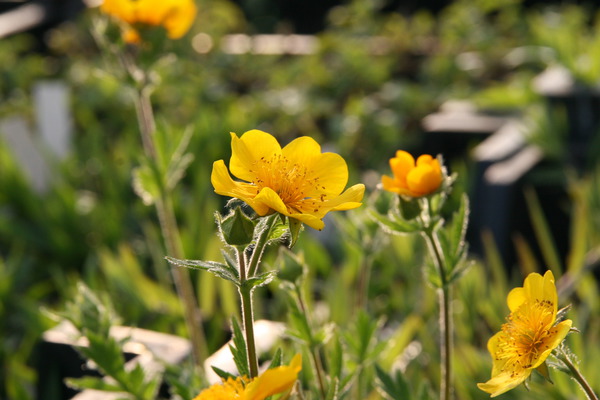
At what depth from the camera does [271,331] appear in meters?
1.07

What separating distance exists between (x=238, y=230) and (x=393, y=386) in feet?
1.02

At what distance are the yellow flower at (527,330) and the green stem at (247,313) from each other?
6.4 inches

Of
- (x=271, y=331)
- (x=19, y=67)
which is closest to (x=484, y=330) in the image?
(x=271, y=331)

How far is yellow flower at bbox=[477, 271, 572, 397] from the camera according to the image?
0.57m

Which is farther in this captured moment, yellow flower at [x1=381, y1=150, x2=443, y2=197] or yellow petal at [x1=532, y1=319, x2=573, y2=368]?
yellow flower at [x1=381, y1=150, x2=443, y2=197]

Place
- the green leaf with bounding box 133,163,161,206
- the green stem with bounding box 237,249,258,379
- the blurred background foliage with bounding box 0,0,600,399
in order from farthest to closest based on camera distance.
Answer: the blurred background foliage with bounding box 0,0,600,399, the green leaf with bounding box 133,163,161,206, the green stem with bounding box 237,249,258,379

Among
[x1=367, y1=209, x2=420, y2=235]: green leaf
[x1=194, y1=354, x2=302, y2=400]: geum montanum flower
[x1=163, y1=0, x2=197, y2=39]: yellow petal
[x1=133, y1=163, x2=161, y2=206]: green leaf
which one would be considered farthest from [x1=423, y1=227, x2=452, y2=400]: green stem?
[x1=163, y1=0, x2=197, y2=39]: yellow petal

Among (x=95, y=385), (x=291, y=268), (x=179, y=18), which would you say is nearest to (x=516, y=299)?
(x=291, y=268)

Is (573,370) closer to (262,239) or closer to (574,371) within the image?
(574,371)

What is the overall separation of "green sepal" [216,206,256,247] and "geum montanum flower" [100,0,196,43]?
631mm

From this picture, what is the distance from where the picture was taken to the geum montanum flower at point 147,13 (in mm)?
1124

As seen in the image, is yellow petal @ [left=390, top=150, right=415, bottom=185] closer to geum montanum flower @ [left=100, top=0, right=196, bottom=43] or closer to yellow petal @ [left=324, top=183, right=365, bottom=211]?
yellow petal @ [left=324, top=183, right=365, bottom=211]

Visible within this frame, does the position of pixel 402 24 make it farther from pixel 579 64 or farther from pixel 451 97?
pixel 579 64

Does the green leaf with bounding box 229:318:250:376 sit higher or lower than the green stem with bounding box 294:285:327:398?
higher
